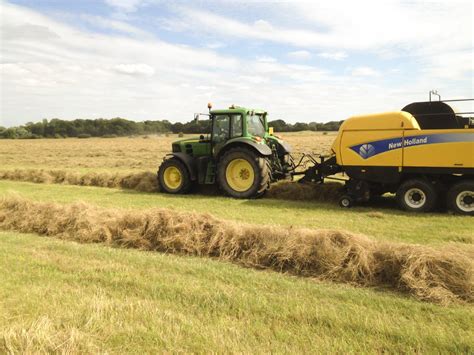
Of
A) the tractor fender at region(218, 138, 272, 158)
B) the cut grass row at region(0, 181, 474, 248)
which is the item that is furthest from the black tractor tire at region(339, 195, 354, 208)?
the tractor fender at region(218, 138, 272, 158)

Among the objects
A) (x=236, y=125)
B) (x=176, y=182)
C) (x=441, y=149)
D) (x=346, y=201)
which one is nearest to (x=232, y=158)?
(x=236, y=125)

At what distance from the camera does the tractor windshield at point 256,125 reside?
1146cm

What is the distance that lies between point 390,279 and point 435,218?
3.77 meters

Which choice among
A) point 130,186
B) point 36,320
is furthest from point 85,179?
point 36,320

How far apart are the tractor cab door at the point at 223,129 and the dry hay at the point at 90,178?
90.1 inches

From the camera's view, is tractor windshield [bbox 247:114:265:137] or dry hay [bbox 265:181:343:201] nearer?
dry hay [bbox 265:181:343:201]

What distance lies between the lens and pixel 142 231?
21.8 ft

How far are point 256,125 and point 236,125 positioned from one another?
25.4 inches

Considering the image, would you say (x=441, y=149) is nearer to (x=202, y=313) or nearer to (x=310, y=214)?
(x=310, y=214)

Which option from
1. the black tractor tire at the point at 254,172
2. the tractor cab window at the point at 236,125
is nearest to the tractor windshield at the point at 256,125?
the tractor cab window at the point at 236,125

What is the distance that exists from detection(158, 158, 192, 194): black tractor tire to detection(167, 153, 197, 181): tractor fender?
0.10 m

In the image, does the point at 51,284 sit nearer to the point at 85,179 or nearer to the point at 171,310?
the point at 171,310

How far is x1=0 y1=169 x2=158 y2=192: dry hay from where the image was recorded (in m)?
12.9

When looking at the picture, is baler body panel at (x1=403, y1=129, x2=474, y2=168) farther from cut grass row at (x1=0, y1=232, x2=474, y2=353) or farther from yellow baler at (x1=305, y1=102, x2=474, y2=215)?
cut grass row at (x1=0, y1=232, x2=474, y2=353)
